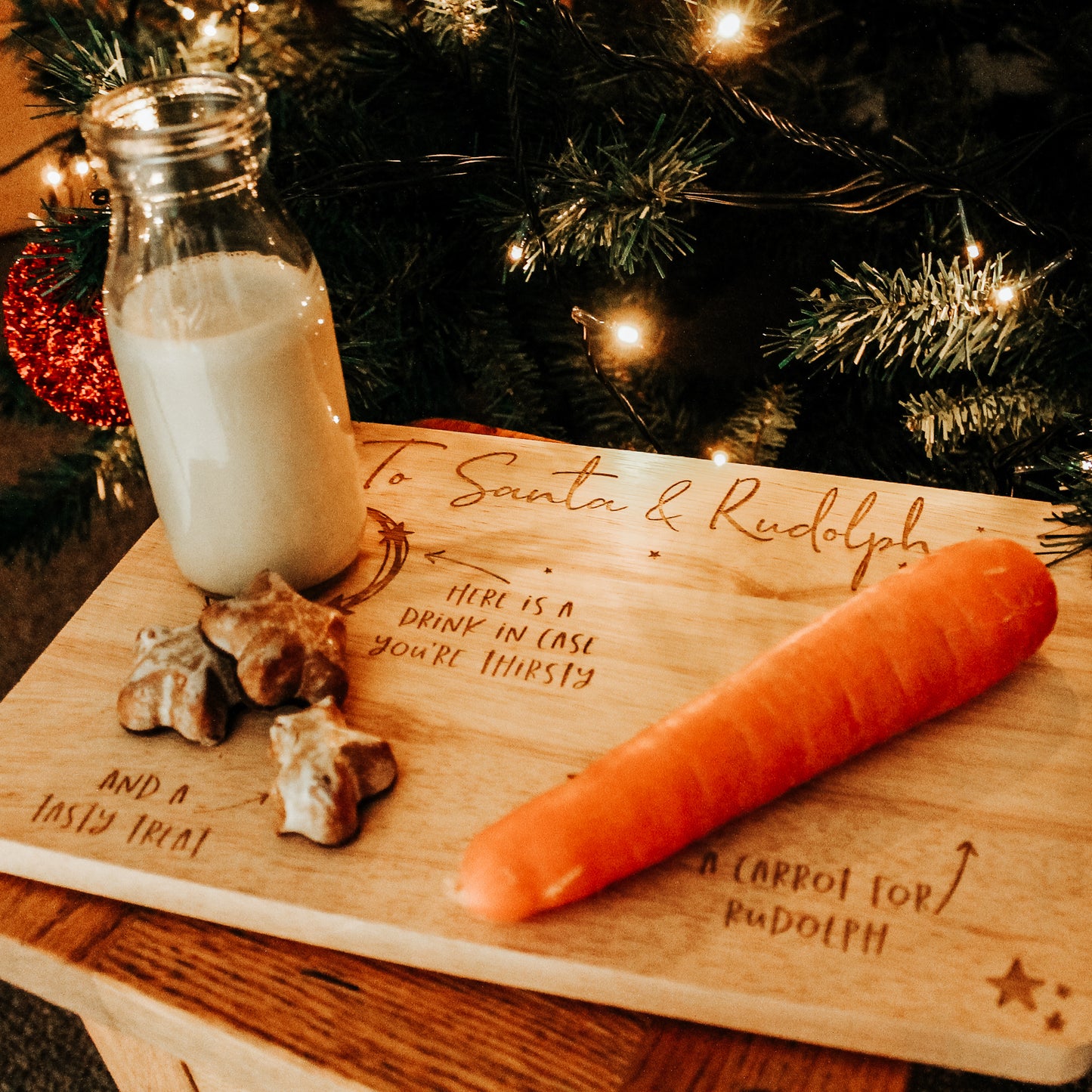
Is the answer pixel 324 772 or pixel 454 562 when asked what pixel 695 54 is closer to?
pixel 454 562

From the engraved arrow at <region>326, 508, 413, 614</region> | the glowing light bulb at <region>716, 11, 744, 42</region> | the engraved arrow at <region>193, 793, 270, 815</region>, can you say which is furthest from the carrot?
the glowing light bulb at <region>716, 11, 744, 42</region>

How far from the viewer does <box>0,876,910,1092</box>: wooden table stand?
19.0 inches

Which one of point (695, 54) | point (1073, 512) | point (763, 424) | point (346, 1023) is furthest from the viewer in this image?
point (763, 424)

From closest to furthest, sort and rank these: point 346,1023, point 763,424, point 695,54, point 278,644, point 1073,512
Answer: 1. point 346,1023
2. point 278,644
3. point 1073,512
4. point 695,54
5. point 763,424

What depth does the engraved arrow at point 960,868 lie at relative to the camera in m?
0.50

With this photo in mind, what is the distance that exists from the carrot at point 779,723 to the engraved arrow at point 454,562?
21cm

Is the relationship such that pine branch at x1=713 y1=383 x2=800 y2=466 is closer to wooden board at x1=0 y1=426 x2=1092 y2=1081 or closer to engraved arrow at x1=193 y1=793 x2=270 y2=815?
wooden board at x1=0 y1=426 x2=1092 y2=1081

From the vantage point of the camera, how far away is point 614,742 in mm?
606

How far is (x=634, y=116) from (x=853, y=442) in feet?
1.51

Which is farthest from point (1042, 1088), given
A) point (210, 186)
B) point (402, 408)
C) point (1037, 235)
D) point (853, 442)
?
point (210, 186)

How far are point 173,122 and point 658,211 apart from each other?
1.30 feet

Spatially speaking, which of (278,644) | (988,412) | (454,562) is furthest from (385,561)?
(988,412)

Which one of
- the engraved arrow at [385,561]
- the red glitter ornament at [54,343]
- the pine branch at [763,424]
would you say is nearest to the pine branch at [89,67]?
the red glitter ornament at [54,343]

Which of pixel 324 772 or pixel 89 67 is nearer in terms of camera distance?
pixel 324 772
